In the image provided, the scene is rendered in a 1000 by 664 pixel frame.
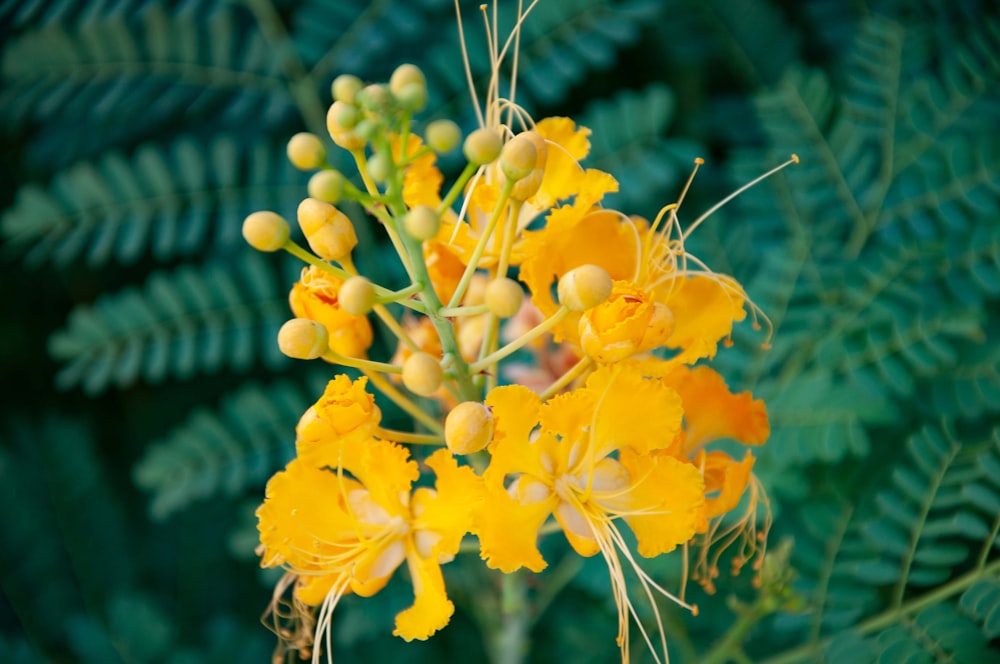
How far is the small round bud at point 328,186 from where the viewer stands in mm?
992

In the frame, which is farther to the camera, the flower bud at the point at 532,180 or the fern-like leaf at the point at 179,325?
the fern-like leaf at the point at 179,325

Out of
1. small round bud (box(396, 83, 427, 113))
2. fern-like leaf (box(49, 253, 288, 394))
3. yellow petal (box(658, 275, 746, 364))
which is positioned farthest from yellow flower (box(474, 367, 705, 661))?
fern-like leaf (box(49, 253, 288, 394))

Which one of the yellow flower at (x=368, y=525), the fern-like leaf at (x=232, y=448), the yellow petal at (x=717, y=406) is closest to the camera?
the yellow flower at (x=368, y=525)

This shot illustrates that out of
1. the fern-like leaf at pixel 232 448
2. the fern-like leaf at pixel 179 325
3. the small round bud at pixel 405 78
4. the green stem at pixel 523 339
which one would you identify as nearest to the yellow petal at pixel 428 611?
the green stem at pixel 523 339

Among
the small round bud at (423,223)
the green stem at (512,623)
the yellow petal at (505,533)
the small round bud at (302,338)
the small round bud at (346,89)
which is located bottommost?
the green stem at (512,623)

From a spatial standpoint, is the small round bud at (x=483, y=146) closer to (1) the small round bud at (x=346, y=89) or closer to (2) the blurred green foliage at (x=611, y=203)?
(1) the small round bud at (x=346, y=89)

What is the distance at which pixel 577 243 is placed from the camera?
1132 millimetres

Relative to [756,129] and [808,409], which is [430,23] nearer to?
[756,129]

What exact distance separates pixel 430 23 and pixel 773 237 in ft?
2.92

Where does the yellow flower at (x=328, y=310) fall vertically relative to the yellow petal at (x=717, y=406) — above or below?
above

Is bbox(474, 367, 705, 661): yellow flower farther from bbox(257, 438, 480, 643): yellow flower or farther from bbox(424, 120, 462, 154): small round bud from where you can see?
bbox(424, 120, 462, 154): small round bud

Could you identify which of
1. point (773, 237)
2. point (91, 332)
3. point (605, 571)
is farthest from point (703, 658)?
point (91, 332)

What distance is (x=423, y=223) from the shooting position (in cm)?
95

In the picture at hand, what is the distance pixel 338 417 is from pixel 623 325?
13.9 inches
